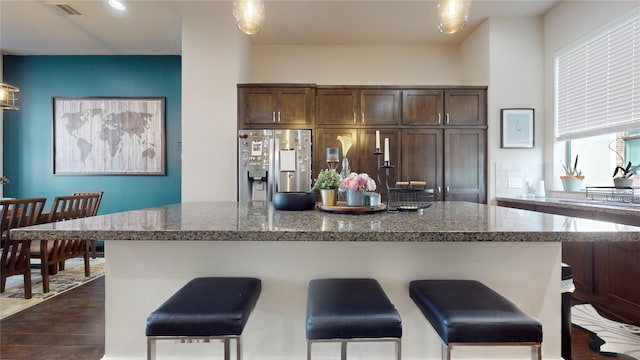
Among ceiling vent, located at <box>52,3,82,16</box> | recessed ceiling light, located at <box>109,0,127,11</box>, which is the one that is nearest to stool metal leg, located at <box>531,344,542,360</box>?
recessed ceiling light, located at <box>109,0,127,11</box>

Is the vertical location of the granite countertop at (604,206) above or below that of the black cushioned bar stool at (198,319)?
above

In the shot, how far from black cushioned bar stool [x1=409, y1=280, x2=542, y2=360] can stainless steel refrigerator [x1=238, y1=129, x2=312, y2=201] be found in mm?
2665

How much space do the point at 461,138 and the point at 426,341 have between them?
118 inches

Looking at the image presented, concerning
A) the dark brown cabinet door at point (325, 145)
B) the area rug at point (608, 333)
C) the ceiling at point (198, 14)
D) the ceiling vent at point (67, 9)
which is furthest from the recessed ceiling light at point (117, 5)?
the area rug at point (608, 333)

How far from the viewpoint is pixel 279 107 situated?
3738mm

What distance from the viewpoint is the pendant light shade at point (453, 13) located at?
6.37 ft

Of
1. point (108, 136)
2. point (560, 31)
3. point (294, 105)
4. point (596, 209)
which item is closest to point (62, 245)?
point (108, 136)

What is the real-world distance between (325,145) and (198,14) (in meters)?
2.20

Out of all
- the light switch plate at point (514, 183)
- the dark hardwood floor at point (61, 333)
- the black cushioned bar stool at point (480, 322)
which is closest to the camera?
the black cushioned bar stool at point (480, 322)

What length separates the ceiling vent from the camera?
3346mm

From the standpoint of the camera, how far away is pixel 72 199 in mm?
3123

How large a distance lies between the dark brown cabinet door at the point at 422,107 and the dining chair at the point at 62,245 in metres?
3.90

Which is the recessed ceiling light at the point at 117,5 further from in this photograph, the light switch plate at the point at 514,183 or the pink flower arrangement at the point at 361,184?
the light switch plate at the point at 514,183

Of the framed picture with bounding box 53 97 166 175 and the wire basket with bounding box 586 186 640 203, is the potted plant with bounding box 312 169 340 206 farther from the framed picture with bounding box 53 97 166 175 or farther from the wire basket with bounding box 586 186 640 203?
the framed picture with bounding box 53 97 166 175
